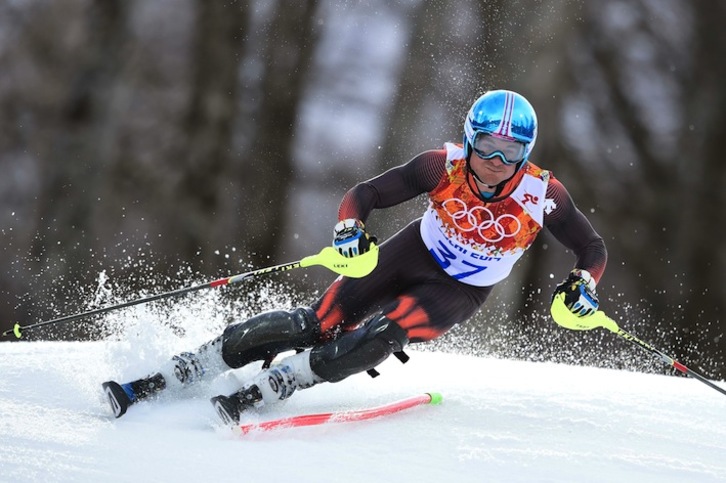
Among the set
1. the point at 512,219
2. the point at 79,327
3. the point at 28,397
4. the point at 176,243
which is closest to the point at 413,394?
the point at 512,219

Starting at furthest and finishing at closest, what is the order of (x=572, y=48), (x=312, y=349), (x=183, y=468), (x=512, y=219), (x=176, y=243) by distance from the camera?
(x=572, y=48)
(x=176, y=243)
(x=512, y=219)
(x=312, y=349)
(x=183, y=468)

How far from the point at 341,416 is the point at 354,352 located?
0.21 meters

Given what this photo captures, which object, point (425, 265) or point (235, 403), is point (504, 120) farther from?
point (235, 403)

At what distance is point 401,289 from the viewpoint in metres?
3.28

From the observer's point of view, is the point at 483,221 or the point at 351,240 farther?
the point at 483,221

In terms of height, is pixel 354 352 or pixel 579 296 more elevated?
pixel 354 352

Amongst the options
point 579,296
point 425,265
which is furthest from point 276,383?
point 579,296

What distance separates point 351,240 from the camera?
2.89m

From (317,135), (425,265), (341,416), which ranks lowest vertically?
(341,416)

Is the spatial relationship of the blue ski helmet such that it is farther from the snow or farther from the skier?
the snow

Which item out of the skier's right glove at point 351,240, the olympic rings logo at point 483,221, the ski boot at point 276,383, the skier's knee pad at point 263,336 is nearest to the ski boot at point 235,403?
the ski boot at point 276,383

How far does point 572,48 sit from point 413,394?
495 inches

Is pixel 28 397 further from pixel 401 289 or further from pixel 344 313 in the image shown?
pixel 401 289

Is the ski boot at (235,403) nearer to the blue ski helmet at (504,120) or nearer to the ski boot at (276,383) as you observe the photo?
the ski boot at (276,383)
